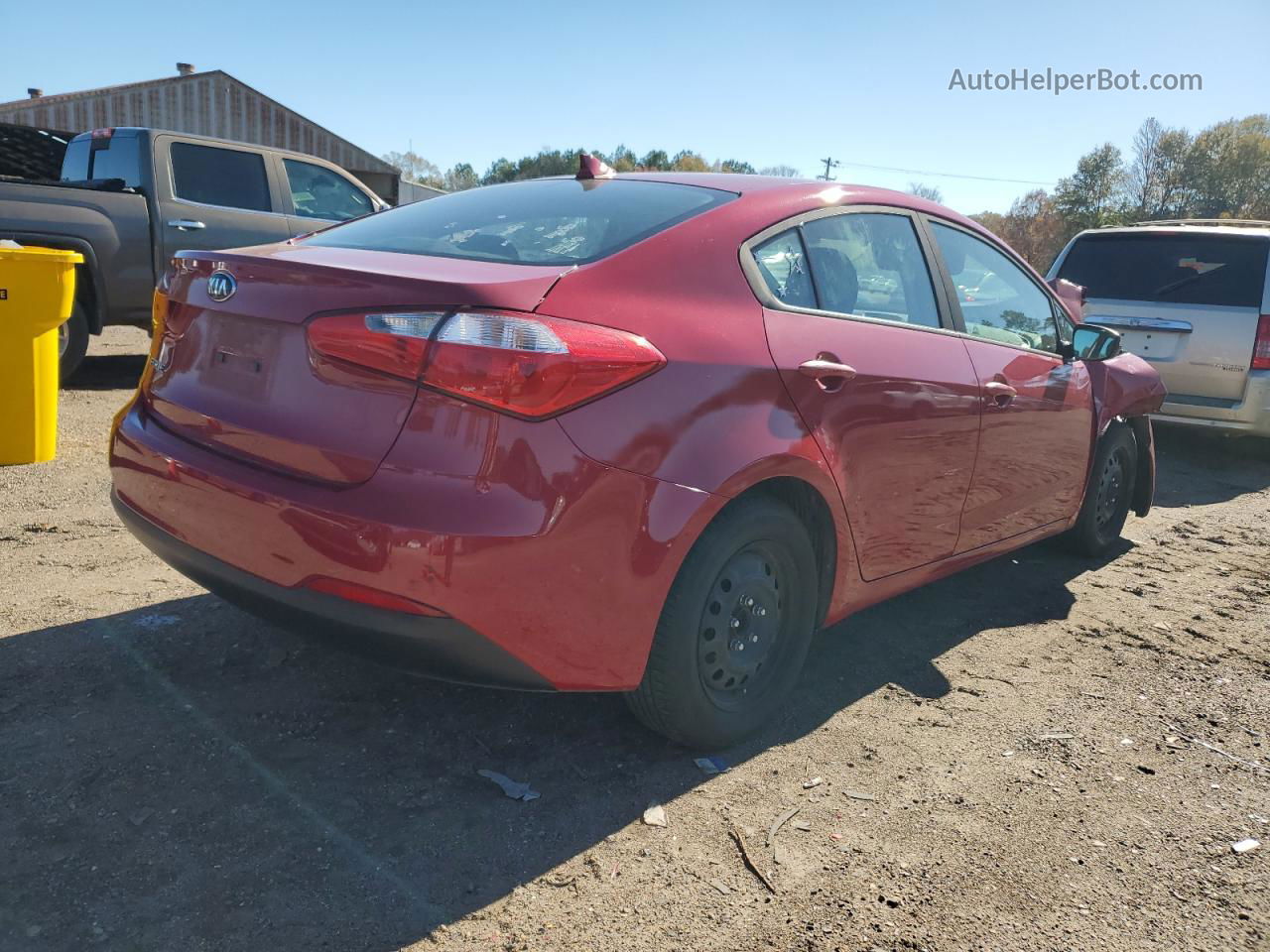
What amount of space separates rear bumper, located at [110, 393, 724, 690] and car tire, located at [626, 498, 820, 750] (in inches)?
4.5

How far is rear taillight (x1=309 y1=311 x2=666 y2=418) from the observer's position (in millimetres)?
2209

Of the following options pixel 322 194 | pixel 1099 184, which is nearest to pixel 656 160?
pixel 1099 184

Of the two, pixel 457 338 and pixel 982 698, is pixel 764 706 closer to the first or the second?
pixel 982 698

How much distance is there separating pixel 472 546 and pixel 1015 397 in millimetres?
2556

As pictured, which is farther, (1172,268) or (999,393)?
(1172,268)

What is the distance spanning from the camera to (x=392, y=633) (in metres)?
2.25

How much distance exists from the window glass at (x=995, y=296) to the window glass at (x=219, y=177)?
6.79 metres

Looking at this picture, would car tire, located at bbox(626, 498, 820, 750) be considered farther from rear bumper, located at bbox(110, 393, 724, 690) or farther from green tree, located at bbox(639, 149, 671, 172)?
green tree, located at bbox(639, 149, 671, 172)

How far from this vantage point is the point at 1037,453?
4.13m

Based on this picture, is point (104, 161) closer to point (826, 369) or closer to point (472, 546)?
point (826, 369)

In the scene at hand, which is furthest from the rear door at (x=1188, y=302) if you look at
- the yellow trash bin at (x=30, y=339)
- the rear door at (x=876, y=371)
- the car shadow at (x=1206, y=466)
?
→ the yellow trash bin at (x=30, y=339)

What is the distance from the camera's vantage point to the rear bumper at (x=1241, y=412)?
7586mm

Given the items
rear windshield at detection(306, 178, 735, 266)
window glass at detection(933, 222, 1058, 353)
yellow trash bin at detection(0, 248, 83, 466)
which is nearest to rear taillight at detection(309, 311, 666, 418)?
rear windshield at detection(306, 178, 735, 266)

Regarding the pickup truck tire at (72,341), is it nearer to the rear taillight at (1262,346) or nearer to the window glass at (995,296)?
the window glass at (995,296)
